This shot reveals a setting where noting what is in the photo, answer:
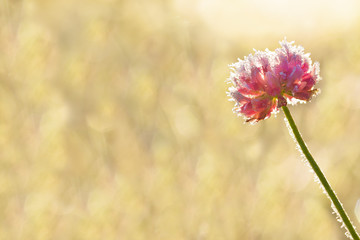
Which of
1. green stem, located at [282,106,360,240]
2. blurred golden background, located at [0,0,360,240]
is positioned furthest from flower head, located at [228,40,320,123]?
blurred golden background, located at [0,0,360,240]

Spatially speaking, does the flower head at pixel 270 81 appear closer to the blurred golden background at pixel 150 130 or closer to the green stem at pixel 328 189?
the green stem at pixel 328 189

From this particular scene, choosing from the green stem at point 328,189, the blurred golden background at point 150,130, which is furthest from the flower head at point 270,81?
the blurred golden background at point 150,130

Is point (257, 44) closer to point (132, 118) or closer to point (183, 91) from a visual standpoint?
point (183, 91)

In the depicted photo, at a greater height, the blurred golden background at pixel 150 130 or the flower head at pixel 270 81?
the blurred golden background at pixel 150 130

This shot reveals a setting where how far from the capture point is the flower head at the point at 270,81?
552 millimetres

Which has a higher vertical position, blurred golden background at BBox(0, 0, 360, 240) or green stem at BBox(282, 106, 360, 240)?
blurred golden background at BBox(0, 0, 360, 240)

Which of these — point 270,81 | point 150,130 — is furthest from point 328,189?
point 150,130

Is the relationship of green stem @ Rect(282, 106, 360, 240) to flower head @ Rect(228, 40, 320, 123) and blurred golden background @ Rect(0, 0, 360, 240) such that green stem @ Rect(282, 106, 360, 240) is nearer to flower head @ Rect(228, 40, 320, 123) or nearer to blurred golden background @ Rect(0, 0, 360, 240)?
flower head @ Rect(228, 40, 320, 123)

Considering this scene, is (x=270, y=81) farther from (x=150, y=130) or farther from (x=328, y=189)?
(x=150, y=130)

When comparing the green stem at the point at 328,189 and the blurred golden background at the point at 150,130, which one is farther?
the blurred golden background at the point at 150,130

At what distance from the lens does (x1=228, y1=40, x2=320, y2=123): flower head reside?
552 millimetres

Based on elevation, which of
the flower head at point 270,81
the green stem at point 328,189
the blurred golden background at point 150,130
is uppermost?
the blurred golden background at point 150,130

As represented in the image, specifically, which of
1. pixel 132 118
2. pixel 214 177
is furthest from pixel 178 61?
pixel 214 177

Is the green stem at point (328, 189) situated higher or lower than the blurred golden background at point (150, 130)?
lower
